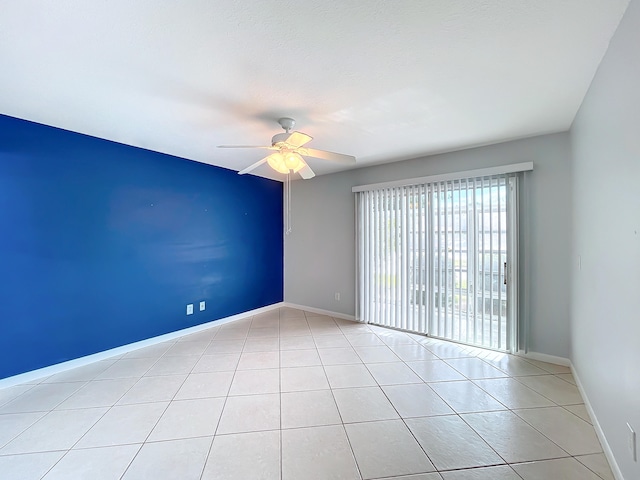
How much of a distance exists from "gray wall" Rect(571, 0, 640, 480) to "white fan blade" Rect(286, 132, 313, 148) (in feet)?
5.95

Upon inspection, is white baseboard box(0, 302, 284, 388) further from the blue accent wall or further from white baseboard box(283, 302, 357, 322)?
white baseboard box(283, 302, 357, 322)

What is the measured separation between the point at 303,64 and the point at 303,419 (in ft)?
7.79

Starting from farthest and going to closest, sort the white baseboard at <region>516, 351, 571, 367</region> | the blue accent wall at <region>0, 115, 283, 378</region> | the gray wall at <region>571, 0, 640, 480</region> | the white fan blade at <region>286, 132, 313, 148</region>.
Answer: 1. the white baseboard at <region>516, 351, 571, 367</region>
2. the blue accent wall at <region>0, 115, 283, 378</region>
3. the white fan blade at <region>286, 132, 313, 148</region>
4. the gray wall at <region>571, 0, 640, 480</region>

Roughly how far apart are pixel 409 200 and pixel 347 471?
3.03 m

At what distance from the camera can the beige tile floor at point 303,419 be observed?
1.54m

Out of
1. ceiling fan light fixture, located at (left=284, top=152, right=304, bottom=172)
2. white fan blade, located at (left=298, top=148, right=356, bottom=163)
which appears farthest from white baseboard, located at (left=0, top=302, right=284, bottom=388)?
white fan blade, located at (left=298, top=148, right=356, bottom=163)

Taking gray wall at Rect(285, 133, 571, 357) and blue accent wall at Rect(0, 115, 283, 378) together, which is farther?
gray wall at Rect(285, 133, 571, 357)

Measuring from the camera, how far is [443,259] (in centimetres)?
341

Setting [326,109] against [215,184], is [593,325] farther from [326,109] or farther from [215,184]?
[215,184]

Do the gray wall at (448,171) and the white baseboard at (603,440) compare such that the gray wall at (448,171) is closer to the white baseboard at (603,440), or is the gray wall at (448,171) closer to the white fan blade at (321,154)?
the white baseboard at (603,440)

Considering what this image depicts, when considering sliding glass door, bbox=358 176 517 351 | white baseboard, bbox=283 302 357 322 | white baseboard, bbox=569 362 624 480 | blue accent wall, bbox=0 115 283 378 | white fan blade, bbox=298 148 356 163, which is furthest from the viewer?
white baseboard, bbox=283 302 357 322

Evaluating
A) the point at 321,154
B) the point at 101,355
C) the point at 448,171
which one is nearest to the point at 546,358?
the point at 448,171

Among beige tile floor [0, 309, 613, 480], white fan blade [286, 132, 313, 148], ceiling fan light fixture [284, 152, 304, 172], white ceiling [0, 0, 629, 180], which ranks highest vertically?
white ceiling [0, 0, 629, 180]

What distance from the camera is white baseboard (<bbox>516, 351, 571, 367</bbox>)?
2.75 meters
